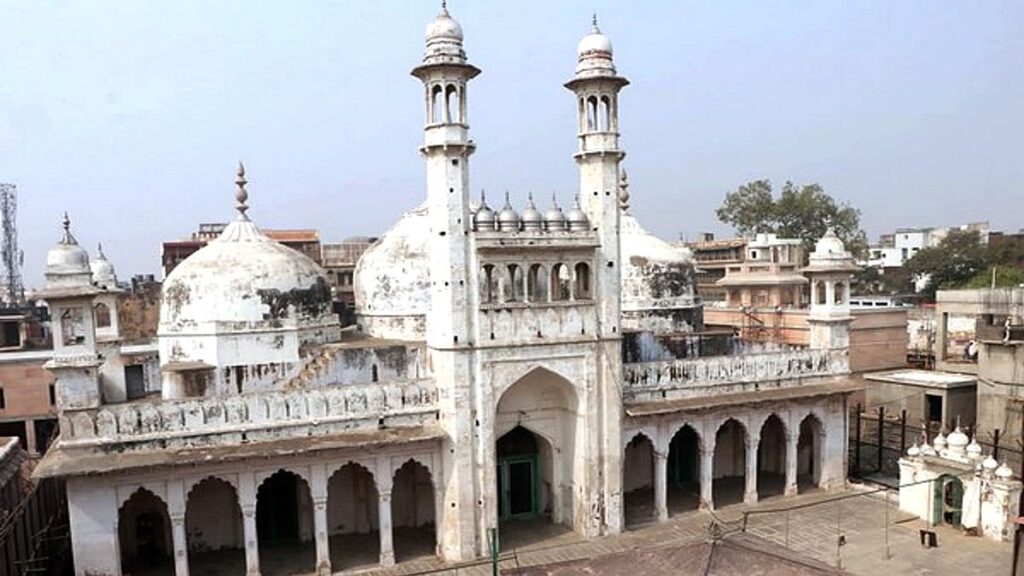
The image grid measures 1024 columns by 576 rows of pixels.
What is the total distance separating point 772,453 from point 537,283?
9.85m

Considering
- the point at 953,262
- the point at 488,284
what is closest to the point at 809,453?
the point at 488,284

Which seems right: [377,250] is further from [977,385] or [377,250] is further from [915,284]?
[915,284]

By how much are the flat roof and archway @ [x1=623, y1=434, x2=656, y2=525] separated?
10.6 m

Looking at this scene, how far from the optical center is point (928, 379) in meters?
26.1

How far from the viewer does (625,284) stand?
25438 mm

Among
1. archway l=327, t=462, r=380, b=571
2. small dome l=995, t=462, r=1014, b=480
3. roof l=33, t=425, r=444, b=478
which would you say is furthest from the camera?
archway l=327, t=462, r=380, b=571

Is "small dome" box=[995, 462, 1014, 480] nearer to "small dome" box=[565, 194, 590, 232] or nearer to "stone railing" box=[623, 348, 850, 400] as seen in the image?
"stone railing" box=[623, 348, 850, 400]

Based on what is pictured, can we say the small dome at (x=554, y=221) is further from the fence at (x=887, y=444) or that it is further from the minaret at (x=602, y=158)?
the fence at (x=887, y=444)

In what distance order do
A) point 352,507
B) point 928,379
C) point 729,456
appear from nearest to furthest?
point 352,507 < point 729,456 < point 928,379

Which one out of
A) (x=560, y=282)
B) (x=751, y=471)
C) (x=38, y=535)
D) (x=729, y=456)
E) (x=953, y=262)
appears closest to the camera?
(x=38, y=535)

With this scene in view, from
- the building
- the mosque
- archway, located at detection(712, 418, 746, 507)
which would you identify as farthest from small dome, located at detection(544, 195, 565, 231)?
the building

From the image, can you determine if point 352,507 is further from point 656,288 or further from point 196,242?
point 196,242

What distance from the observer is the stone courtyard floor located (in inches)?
620

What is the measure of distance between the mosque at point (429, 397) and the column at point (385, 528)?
0.06 metres
